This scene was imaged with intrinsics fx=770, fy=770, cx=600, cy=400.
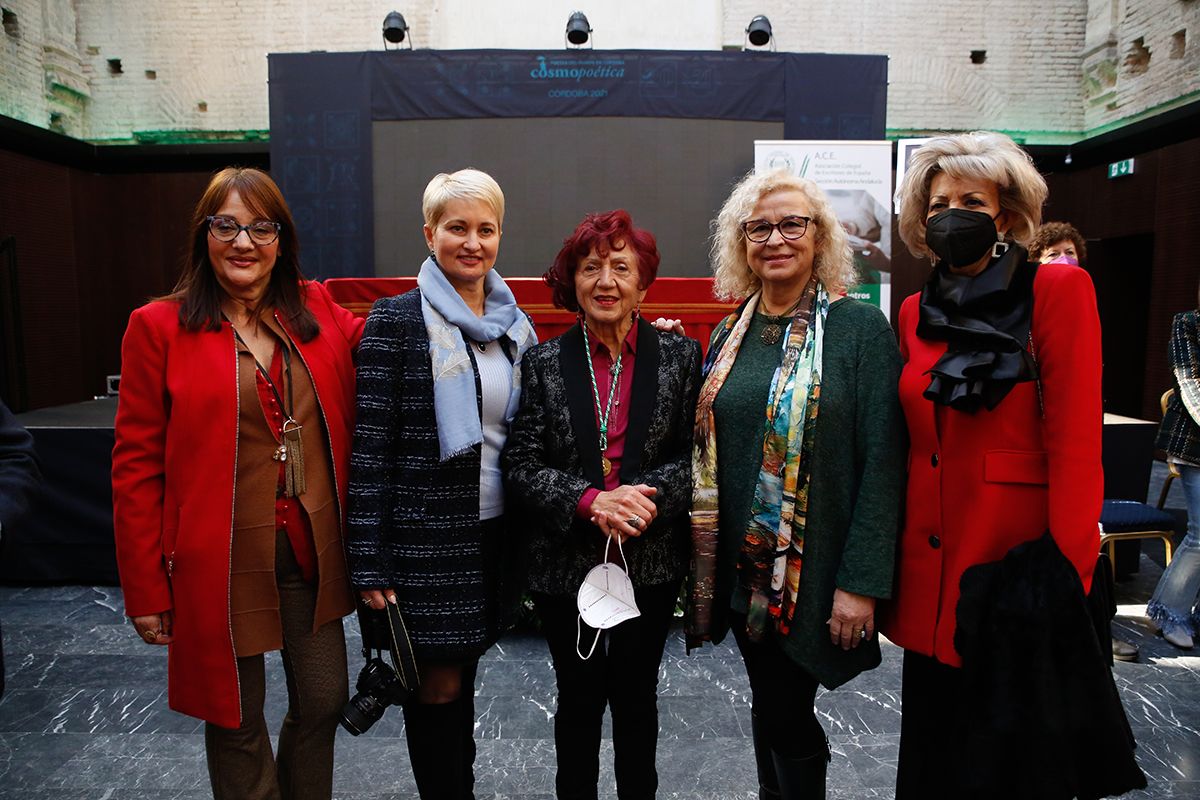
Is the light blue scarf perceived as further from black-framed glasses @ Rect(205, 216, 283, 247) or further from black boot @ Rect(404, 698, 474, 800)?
black boot @ Rect(404, 698, 474, 800)

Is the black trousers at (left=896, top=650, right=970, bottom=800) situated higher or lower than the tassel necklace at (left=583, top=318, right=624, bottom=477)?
lower

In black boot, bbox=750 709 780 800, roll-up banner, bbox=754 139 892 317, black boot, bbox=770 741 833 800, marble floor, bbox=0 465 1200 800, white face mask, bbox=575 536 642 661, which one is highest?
roll-up banner, bbox=754 139 892 317

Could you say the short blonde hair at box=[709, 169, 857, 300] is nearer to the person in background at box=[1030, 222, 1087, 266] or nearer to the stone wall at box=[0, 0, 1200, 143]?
the person in background at box=[1030, 222, 1087, 266]

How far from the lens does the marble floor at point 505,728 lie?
2346 mm

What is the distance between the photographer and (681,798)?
2.27 meters

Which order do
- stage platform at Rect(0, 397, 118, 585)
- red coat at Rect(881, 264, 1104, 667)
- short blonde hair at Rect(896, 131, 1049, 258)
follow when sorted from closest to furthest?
1. red coat at Rect(881, 264, 1104, 667)
2. short blonde hair at Rect(896, 131, 1049, 258)
3. stage platform at Rect(0, 397, 118, 585)

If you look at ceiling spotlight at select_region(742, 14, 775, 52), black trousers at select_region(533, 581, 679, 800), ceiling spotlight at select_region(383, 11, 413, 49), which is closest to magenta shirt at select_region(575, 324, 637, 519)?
black trousers at select_region(533, 581, 679, 800)

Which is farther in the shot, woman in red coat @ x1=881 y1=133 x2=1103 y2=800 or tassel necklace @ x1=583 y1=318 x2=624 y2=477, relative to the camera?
tassel necklace @ x1=583 y1=318 x2=624 y2=477

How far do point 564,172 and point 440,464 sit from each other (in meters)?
6.42

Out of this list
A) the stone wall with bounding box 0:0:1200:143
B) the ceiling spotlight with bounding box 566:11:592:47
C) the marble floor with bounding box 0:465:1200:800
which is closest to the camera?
the marble floor with bounding box 0:465:1200:800

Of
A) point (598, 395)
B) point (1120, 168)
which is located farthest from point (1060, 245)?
point (1120, 168)

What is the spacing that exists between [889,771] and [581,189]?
20.7ft

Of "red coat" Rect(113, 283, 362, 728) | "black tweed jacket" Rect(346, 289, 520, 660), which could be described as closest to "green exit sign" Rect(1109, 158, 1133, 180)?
"black tweed jacket" Rect(346, 289, 520, 660)

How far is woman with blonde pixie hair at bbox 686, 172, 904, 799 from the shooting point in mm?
1605
